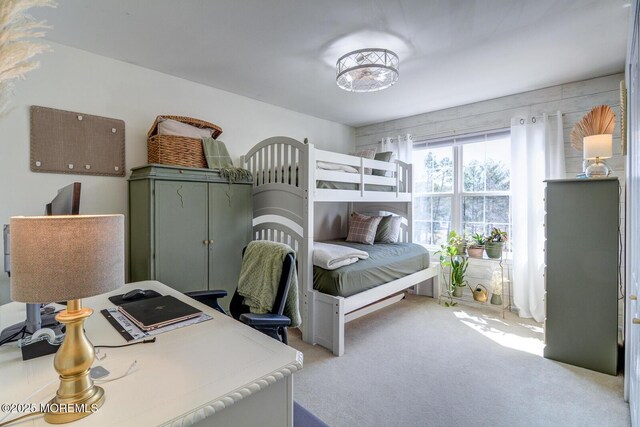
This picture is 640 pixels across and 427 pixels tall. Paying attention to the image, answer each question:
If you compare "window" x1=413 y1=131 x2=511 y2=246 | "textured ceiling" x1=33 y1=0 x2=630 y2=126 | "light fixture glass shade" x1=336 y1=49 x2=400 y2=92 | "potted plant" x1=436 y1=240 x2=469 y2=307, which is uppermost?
"textured ceiling" x1=33 y1=0 x2=630 y2=126

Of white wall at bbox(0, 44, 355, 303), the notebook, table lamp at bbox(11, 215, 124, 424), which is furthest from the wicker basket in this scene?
table lamp at bbox(11, 215, 124, 424)

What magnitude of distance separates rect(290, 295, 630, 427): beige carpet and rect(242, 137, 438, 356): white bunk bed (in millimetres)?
262

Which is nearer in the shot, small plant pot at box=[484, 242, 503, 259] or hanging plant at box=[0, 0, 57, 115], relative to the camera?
hanging plant at box=[0, 0, 57, 115]

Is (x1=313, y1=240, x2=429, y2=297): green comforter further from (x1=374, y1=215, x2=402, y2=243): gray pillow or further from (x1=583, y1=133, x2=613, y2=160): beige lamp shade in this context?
(x1=583, y1=133, x2=613, y2=160): beige lamp shade

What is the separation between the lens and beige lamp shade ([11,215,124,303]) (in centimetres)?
62

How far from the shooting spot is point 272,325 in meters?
1.38

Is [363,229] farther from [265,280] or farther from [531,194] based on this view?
[265,280]

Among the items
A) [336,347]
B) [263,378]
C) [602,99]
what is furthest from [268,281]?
[602,99]

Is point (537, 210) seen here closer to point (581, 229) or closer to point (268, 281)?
point (581, 229)

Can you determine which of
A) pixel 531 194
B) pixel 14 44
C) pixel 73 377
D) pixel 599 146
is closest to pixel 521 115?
pixel 531 194

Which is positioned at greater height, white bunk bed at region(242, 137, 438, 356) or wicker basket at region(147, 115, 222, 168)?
wicker basket at region(147, 115, 222, 168)

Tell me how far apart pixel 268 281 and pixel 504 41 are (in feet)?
8.03

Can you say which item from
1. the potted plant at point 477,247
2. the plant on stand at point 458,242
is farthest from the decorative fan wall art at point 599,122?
the plant on stand at point 458,242

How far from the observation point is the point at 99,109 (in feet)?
8.00
